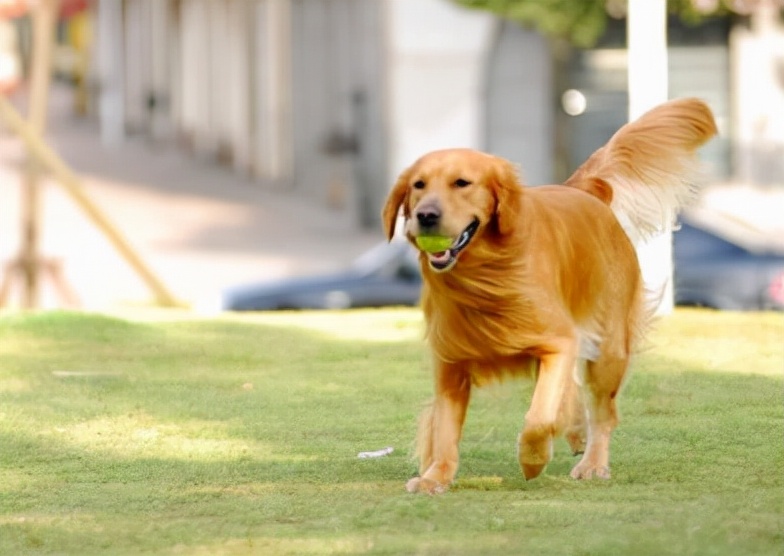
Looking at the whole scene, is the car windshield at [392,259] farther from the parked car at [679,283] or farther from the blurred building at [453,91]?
the blurred building at [453,91]

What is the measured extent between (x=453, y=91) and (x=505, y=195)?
819 inches

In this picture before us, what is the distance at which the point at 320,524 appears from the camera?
5.57 m

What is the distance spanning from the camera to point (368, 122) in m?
28.1

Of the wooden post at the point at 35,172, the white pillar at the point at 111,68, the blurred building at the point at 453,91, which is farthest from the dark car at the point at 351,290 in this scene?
the white pillar at the point at 111,68

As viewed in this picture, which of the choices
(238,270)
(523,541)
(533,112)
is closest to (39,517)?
(523,541)

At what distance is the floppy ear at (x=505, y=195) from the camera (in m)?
6.20

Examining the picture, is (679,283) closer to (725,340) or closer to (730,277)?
(730,277)

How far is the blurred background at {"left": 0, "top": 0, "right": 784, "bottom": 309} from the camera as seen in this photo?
79.9ft

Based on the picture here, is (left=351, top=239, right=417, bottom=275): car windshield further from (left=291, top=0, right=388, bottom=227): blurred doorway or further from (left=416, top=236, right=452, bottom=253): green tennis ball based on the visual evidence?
(left=291, top=0, right=388, bottom=227): blurred doorway

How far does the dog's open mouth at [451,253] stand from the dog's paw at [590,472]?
3.43 feet

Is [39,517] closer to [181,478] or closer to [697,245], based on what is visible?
[181,478]

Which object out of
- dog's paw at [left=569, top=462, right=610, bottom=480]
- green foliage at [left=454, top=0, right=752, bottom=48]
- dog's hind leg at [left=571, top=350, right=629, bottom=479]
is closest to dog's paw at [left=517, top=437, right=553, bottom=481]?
dog's paw at [left=569, top=462, right=610, bottom=480]

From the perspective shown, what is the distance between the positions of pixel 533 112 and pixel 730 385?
18.1 meters

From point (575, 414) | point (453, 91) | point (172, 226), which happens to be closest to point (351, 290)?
point (575, 414)
